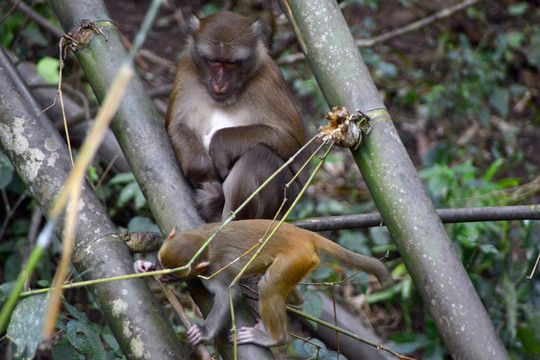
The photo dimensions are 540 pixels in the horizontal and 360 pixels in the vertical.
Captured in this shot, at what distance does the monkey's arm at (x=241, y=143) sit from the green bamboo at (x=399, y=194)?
1.29m

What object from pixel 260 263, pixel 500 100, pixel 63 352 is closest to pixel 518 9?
pixel 500 100

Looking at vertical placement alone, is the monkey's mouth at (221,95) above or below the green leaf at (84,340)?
above

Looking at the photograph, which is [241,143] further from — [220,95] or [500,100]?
[500,100]

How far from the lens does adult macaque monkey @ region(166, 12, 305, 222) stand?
399 cm

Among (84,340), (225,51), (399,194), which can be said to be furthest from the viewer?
(225,51)

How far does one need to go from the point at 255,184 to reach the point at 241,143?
32 centimetres

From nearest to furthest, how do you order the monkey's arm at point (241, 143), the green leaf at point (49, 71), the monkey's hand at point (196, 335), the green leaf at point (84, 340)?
the green leaf at point (84, 340) < the monkey's hand at point (196, 335) < the monkey's arm at point (241, 143) < the green leaf at point (49, 71)

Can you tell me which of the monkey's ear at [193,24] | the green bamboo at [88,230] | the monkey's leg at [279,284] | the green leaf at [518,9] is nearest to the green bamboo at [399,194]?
the monkey's leg at [279,284]

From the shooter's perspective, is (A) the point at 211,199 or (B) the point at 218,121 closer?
(A) the point at 211,199

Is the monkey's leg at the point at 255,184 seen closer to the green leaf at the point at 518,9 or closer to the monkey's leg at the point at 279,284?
the monkey's leg at the point at 279,284

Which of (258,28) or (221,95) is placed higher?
(258,28)

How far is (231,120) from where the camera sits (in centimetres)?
435

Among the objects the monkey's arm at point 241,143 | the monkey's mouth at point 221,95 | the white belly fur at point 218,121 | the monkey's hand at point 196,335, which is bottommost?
the monkey's hand at point 196,335

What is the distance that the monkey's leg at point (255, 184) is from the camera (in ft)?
13.1
